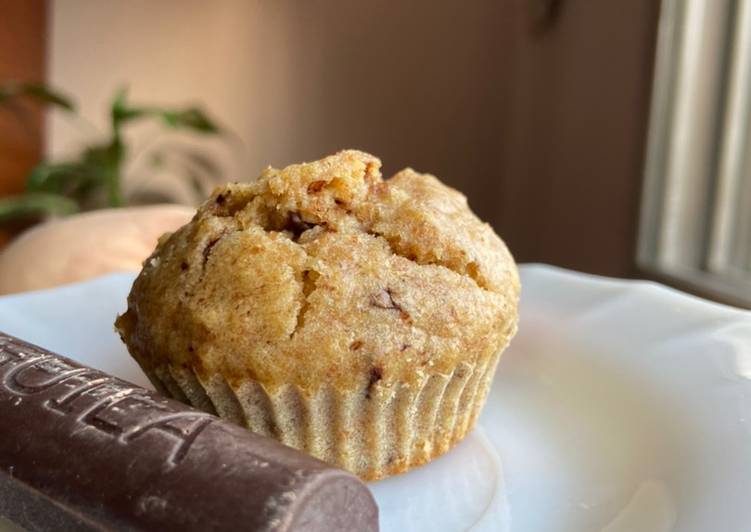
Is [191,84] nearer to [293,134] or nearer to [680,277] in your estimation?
[293,134]

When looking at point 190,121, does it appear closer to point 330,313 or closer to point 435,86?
point 435,86

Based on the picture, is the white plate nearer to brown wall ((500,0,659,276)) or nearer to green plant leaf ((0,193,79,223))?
brown wall ((500,0,659,276))

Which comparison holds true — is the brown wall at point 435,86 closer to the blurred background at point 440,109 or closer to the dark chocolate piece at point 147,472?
the blurred background at point 440,109

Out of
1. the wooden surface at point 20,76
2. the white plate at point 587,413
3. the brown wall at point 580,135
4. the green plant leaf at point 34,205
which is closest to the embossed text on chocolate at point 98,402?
the white plate at point 587,413

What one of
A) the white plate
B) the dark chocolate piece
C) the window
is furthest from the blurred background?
the dark chocolate piece

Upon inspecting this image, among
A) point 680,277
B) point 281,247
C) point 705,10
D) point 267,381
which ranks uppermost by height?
point 705,10

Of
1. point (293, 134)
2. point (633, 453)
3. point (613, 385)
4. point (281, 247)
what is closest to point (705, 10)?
point (613, 385)
